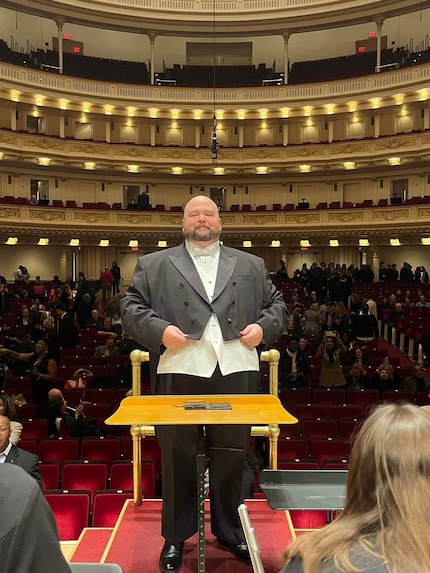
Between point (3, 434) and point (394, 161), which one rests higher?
point (394, 161)

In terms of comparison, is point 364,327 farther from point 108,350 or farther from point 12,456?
point 12,456

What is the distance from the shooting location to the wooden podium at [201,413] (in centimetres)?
224

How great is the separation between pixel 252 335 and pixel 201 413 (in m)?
0.51

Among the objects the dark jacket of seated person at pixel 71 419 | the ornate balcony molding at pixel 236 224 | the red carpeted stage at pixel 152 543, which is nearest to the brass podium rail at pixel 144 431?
the red carpeted stage at pixel 152 543

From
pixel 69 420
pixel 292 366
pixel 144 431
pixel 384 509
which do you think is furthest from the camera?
pixel 292 366

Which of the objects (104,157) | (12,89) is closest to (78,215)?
(104,157)

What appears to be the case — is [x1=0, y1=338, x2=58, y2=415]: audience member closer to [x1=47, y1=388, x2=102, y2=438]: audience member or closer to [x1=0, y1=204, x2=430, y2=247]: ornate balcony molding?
[x1=47, y1=388, x2=102, y2=438]: audience member

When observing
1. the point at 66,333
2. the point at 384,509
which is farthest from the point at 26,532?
the point at 66,333

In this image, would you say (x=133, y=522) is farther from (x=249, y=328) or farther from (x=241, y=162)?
(x=241, y=162)

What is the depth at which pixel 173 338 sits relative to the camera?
2.59 meters

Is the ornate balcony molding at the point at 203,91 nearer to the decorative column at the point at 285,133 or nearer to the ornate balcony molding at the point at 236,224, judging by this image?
the decorative column at the point at 285,133

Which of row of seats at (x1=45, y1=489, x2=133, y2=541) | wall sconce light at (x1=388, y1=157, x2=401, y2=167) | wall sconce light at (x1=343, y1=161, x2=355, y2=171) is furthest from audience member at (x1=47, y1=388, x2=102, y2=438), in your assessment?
wall sconce light at (x1=343, y1=161, x2=355, y2=171)

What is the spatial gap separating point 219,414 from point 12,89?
24543 millimetres

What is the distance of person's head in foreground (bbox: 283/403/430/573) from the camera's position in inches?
45.4
